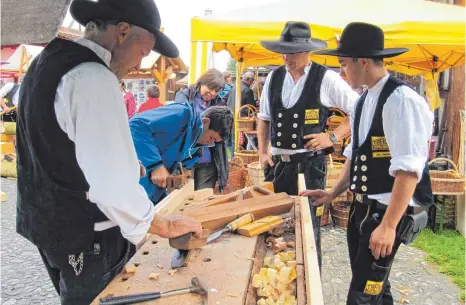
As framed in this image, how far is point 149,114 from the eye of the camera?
2.64m

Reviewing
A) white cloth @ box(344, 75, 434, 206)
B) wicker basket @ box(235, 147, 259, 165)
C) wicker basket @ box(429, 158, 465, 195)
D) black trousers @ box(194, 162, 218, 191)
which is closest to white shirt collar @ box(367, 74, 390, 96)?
white cloth @ box(344, 75, 434, 206)

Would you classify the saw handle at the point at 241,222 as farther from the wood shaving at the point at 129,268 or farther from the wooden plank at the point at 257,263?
the wood shaving at the point at 129,268

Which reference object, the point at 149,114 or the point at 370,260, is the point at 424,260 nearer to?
the point at 370,260

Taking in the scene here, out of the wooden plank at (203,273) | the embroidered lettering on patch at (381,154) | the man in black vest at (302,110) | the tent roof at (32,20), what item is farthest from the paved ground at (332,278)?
the tent roof at (32,20)

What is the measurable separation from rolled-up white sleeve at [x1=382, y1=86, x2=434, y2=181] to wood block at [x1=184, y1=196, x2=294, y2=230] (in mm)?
583

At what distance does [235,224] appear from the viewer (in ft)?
6.22

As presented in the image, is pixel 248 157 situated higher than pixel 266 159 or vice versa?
pixel 266 159

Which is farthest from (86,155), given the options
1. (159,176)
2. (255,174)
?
(255,174)

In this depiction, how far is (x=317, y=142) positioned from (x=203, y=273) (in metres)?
1.77

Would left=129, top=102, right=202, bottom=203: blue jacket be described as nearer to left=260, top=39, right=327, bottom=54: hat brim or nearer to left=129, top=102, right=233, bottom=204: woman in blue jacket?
left=129, top=102, right=233, bottom=204: woman in blue jacket

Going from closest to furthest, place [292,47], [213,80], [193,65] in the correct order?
1. [292,47]
2. [213,80]
3. [193,65]

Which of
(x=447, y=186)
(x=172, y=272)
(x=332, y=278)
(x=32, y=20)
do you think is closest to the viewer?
(x=32, y=20)

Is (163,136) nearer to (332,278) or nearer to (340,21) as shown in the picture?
(332,278)

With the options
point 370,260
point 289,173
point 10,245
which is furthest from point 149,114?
point 10,245
